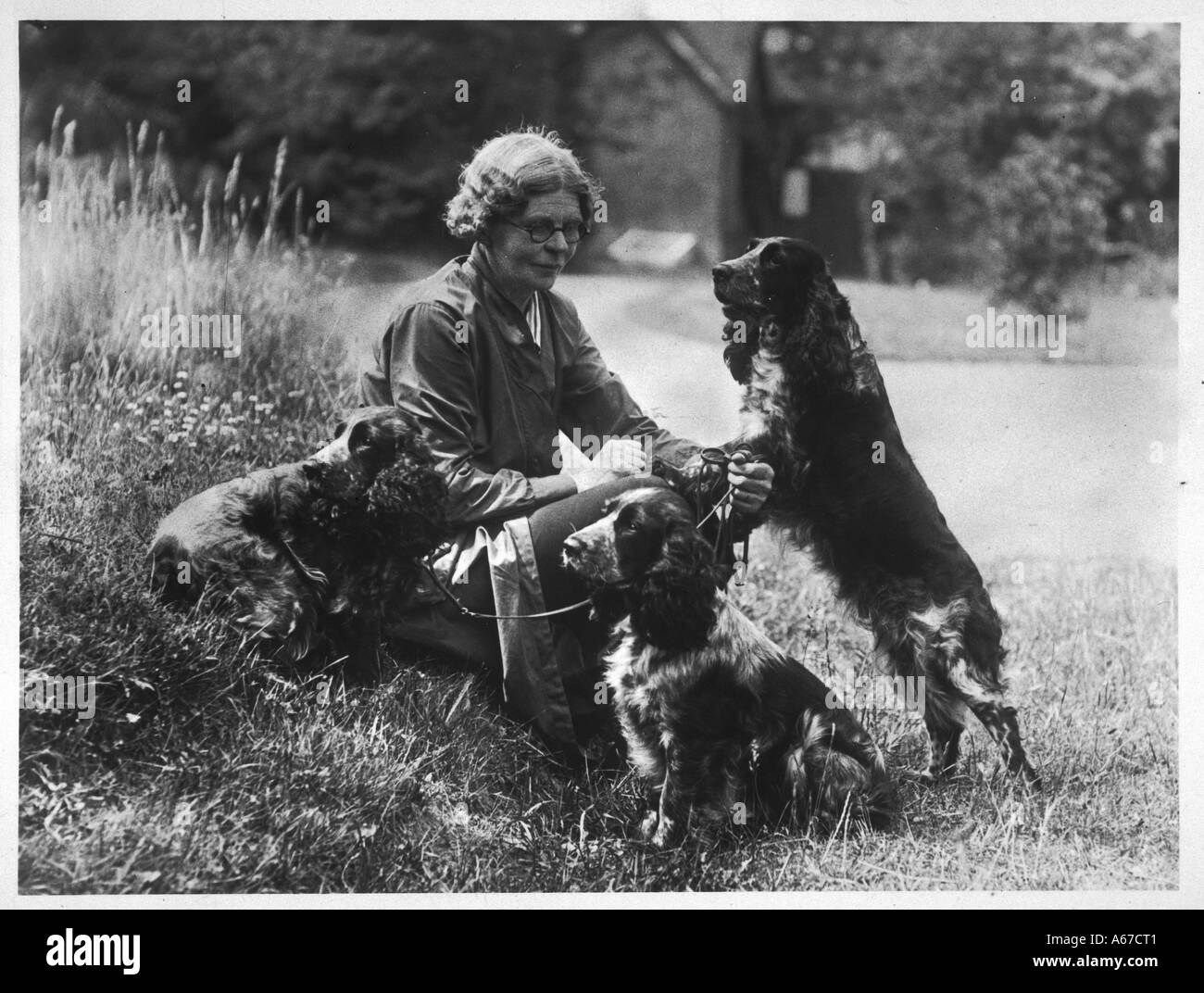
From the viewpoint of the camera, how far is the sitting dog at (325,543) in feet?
16.4

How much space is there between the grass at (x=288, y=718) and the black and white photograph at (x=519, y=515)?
0.02 meters

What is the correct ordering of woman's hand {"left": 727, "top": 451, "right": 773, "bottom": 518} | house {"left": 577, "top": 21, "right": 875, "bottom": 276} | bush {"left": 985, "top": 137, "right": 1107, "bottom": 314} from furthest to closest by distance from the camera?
1. bush {"left": 985, "top": 137, "right": 1107, "bottom": 314}
2. house {"left": 577, "top": 21, "right": 875, "bottom": 276}
3. woman's hand {"left": 727, "top": 451, "right": 773, "bottom": 518}

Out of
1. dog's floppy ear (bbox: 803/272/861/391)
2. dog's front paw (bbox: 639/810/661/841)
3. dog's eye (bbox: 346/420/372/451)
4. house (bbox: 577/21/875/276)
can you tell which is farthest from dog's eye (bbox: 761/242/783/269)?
dog's front paw (bbox: 639/810/661/841)

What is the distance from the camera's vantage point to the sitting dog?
16.4 ft

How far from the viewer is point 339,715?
199 inches

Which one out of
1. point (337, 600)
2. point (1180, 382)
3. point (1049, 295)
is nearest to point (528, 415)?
point (337, 600)

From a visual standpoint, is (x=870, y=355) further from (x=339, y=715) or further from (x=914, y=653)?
(x=339, y=715)

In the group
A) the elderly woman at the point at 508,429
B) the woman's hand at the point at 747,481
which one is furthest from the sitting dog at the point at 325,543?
the woman's hand at the point at 747,481

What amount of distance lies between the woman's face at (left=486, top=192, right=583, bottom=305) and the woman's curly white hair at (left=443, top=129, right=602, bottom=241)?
30 mm

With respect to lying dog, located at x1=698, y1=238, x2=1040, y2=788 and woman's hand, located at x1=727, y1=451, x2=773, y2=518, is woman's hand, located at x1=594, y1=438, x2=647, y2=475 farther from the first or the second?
woman's hand, located at x1=727, y1=451, x2=773, y2=518

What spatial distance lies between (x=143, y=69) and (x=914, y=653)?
3817mm

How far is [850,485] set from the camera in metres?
5.22

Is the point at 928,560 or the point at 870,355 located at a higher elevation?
the point at 870,355

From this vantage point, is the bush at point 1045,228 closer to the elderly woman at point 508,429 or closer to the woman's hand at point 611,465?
the woman's hand at point 611,465
